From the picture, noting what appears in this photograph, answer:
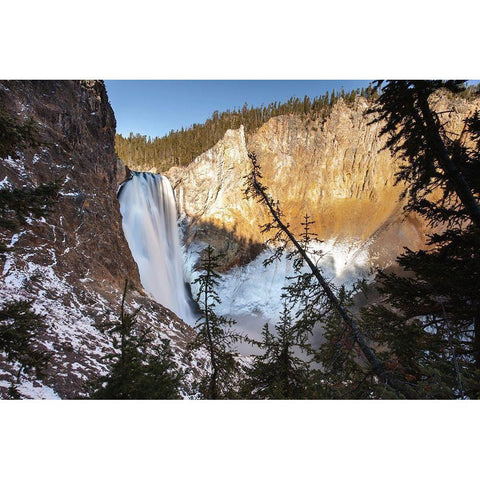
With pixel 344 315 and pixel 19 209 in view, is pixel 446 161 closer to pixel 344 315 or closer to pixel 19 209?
pixel 344 315

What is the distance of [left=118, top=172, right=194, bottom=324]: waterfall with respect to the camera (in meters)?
20.3

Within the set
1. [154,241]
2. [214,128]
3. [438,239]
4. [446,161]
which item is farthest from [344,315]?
[214,128]

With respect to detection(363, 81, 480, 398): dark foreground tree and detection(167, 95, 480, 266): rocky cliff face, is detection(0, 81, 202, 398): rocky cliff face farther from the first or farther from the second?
detection(167, 95, 480, 266): rocky cliff face

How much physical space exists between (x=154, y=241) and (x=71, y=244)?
1233 centimetres

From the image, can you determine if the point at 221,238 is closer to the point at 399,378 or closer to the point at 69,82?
the point at 69,82

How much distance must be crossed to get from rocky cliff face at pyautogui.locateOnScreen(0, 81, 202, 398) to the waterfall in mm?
6006

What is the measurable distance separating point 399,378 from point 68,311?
24.6 ft

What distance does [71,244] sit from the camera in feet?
32.9

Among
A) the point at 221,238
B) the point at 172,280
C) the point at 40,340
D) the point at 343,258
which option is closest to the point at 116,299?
the point at 40,340

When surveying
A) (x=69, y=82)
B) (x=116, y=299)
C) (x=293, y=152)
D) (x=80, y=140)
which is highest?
(x=293, y=152)

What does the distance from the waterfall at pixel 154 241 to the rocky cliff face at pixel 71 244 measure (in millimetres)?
6006

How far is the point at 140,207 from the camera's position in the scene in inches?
874

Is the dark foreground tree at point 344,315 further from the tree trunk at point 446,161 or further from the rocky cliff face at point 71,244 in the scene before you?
the rocky cliff face at point 71,244

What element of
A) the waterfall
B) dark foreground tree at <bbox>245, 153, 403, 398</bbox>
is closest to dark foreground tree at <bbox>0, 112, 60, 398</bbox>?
dark foreground tree at <bbox>245, 153, 403, 398</bbox>
